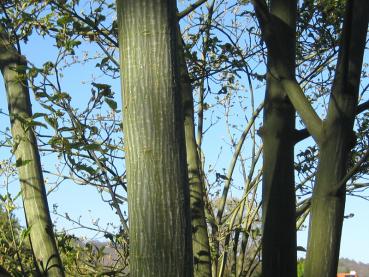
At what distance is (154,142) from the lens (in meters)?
2.31

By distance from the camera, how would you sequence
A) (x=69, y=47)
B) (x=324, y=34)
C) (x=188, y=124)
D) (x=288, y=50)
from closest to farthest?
(x=288, y=50), (x=69, y=47), (x=188, y=124), (x=324, y=34)

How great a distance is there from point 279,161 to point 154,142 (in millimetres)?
1336

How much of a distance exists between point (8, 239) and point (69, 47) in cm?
148

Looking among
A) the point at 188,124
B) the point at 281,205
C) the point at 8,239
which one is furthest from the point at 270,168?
the point at 8,239

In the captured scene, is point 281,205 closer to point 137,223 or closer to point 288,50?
point 288,50

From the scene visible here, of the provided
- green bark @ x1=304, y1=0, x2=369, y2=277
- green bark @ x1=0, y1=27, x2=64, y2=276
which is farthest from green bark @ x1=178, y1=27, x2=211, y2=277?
green bark @ x1=304, y1=0, x2=369, y2=277

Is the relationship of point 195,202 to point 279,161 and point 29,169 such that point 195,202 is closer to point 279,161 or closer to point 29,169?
point 29,169

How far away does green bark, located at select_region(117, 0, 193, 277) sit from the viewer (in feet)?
7.42

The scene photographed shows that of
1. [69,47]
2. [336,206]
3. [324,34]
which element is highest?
[324,34]

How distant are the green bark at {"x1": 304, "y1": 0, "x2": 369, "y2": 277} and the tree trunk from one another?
14.6 inches

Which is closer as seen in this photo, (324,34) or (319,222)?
(319,222)

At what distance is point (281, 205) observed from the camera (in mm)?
3400

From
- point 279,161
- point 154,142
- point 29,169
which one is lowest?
point 154,142

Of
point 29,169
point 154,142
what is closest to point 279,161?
point 154,142
